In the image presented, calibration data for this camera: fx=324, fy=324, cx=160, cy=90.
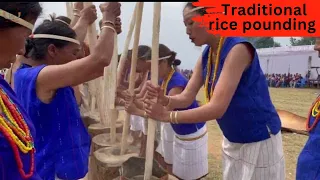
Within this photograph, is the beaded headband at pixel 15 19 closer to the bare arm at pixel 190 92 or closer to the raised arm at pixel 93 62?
the raised arm at pixel 93 62

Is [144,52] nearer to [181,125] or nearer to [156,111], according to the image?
[181,125]

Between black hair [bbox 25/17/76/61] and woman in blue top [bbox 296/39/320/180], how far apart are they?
1439 mm

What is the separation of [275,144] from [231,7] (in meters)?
0.90

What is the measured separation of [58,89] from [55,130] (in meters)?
0.24

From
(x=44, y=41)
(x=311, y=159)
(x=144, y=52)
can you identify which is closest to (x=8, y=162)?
(x=44, y=41)

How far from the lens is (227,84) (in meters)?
1.74

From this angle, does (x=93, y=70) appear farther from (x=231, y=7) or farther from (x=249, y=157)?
(x=249, y=157)

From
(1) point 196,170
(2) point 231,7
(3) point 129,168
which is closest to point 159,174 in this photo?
(3) point 129,168

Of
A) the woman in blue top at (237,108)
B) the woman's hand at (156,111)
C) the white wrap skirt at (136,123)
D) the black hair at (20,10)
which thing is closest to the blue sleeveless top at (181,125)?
the woman in blue top at (237,108)

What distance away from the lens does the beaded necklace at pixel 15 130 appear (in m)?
1.06

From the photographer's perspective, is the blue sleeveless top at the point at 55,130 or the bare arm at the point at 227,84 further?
the bare arm at the point at 227,84

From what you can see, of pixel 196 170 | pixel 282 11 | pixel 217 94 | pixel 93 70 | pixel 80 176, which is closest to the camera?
pixel 93 70

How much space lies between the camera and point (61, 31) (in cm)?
183

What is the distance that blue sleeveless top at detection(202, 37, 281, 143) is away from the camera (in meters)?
1.86
